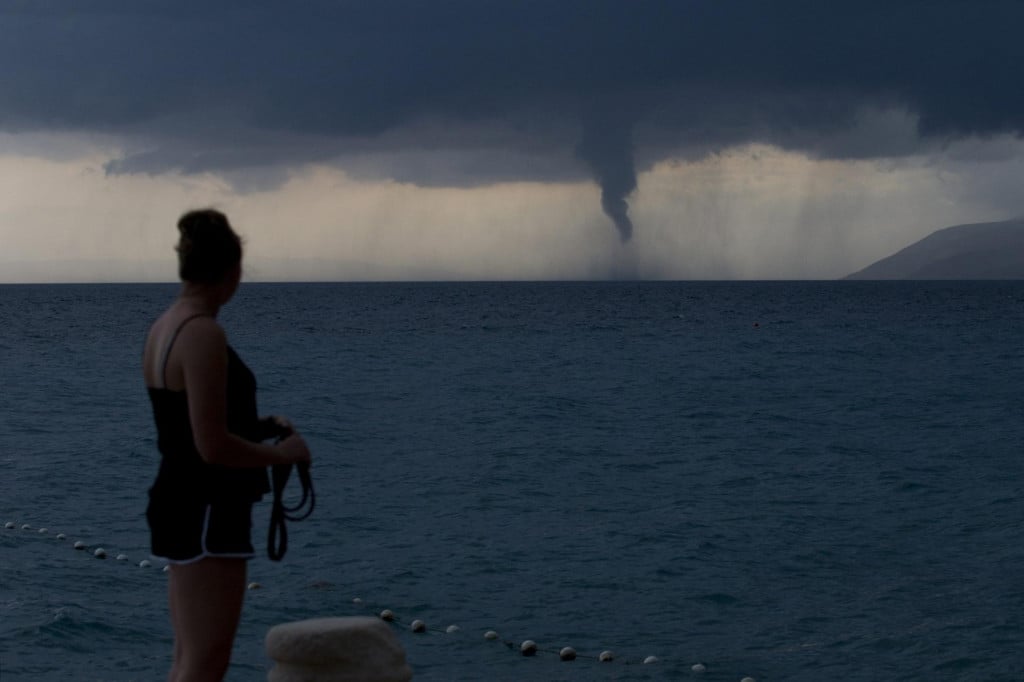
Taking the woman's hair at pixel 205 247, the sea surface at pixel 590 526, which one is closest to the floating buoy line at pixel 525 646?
the sea surface at pixel 590 526

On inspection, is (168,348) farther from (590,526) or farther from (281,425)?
(590,526)

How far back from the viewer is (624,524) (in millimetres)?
17219

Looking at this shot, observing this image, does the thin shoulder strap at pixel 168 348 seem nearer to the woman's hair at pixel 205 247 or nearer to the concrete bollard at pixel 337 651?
the woman's hair at pixel 205 247

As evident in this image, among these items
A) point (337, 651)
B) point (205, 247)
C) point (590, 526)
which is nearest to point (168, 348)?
point (205, 247)

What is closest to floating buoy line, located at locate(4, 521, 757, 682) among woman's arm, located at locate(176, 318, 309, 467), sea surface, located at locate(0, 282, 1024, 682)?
sea surface, located at locate(0, 282, 1024, 682)

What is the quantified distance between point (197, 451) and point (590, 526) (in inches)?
523

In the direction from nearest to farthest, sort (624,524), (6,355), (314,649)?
(314,649) < (624,524) < (6,355)

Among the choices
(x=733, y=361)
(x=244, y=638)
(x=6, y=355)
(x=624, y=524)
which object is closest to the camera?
(x=244, y=638)

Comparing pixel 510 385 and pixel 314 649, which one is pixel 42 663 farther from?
pixel 510 385

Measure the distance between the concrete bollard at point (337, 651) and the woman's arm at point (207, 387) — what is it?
1.59 m

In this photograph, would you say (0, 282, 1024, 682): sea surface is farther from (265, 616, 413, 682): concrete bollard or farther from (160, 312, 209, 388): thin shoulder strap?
(160, 312, 209, 388): thin shoulder strap

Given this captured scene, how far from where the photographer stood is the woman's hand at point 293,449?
417 cm

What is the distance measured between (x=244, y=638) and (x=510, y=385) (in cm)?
3101

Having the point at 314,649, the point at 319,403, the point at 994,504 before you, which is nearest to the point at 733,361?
the point at 319,403
